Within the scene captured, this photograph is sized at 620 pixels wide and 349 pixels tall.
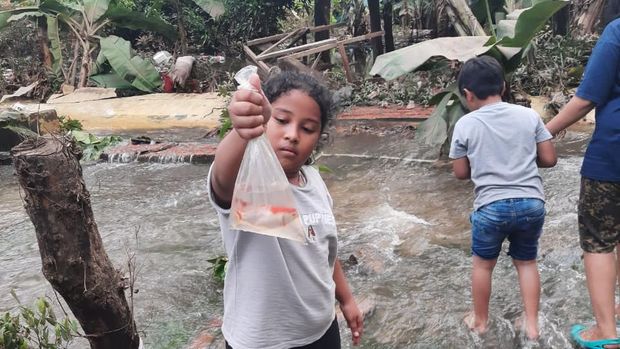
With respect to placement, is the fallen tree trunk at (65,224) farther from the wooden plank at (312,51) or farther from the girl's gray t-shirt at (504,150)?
the wooden plank at (312,51)

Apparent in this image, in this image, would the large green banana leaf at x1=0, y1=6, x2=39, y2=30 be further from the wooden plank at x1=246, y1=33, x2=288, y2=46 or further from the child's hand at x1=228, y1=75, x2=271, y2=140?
the child's hand at x1=228, y1=75, x2=271, y2=140

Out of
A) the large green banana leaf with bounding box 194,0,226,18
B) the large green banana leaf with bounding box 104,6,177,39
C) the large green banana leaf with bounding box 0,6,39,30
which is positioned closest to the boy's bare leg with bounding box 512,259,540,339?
the large green banana leaf with bounding box 194,0,226,18

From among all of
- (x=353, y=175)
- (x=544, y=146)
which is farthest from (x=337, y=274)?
(x=353, y=175)

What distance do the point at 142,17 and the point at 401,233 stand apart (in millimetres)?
12572

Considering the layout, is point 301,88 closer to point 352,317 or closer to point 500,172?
point 352,317

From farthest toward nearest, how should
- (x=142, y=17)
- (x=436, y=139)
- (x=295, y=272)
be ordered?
1. (x=142, y=17)
2. (x=436, y=139)
3. (x=295, y=272)

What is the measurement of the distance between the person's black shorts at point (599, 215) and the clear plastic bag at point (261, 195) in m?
1.66

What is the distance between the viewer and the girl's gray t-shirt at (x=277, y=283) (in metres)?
1.61

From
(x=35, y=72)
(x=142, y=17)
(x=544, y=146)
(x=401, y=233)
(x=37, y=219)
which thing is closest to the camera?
(x=37, y=219)

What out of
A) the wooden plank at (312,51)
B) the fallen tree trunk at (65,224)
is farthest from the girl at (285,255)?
the wooden plank at (312,51)

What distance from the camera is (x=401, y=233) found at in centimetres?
478

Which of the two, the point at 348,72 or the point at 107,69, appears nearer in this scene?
the point at 348,72

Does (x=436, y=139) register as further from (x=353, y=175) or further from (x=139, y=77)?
(x=139, y=77)

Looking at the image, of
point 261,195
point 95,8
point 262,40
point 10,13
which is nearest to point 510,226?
point 261,195
